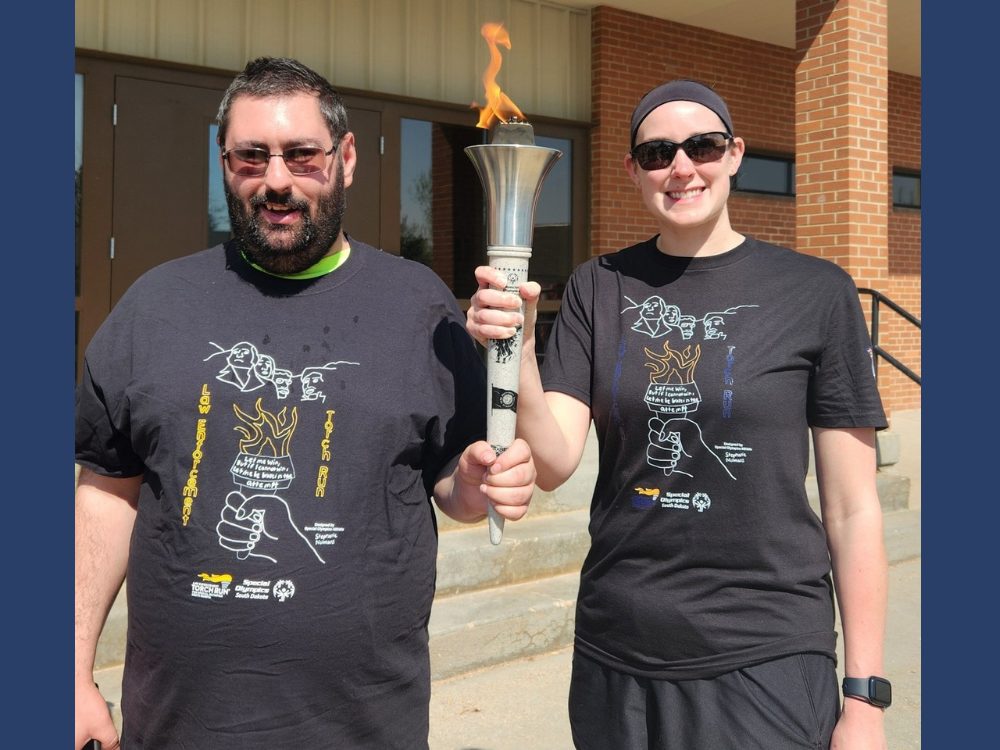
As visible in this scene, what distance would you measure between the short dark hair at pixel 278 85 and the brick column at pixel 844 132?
24.4 ft

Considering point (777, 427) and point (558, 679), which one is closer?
Answer: point (777, 427)

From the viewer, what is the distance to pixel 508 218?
5.56 feet

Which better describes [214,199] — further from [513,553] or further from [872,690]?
[872,690]

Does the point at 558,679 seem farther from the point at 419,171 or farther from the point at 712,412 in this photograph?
the point at 419,171

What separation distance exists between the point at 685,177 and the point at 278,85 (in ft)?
3.16

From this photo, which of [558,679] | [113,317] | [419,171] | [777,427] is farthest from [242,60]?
[777,427]

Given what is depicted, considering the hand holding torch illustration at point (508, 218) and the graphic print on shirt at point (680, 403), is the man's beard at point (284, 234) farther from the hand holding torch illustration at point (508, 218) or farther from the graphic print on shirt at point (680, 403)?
the graphic print on shirt at point (680, 403)

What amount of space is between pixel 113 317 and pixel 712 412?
1384 millimetres

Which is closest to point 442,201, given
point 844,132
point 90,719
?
point 844,132

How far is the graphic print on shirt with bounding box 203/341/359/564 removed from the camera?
1992 mm

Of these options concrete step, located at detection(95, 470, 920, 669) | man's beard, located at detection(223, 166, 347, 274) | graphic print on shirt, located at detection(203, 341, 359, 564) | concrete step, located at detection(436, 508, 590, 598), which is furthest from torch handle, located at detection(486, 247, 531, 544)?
concrete step, located at detection(95, 470, 920, 669)

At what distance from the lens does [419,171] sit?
9.44 metres

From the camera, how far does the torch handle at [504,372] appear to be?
1.71 m

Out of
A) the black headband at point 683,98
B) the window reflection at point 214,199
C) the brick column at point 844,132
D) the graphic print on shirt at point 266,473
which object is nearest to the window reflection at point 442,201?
the window reflection at point 214,199
